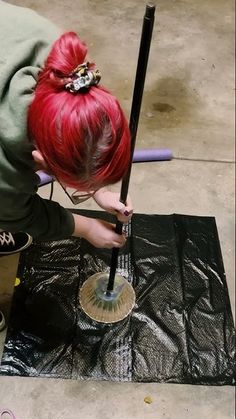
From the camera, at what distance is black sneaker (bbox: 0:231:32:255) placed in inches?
48.3

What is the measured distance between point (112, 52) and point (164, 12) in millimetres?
347

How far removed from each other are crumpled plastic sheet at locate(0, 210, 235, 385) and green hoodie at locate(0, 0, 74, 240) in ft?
0.98

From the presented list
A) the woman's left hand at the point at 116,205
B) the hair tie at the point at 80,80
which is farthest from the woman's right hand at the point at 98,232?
the hair tie at the point at 80,80

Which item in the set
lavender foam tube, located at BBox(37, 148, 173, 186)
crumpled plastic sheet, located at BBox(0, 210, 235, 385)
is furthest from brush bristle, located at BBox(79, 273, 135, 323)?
lavender foam tube, located at BBox(37, 148, 173, 186)

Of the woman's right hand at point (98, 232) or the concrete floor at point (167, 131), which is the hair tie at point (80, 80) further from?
the concrete floor at point (167, 131)

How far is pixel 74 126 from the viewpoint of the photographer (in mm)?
653

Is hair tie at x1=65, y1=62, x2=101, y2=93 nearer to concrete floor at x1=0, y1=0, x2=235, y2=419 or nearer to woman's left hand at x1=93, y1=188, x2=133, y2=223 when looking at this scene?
woman's left hand at x1=93, y1=188, x2=133, y2=223

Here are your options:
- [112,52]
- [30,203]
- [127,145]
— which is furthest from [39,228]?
[112,52]

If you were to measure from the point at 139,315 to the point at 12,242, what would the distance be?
35cm

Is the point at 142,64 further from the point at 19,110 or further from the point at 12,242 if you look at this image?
the point at 12,242

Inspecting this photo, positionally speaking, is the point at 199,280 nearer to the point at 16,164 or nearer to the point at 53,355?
the point at 53,355

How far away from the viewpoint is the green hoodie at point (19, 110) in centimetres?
74

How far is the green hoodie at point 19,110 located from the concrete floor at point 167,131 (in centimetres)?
36

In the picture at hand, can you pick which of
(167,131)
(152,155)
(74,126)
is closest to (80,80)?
(74,126)
